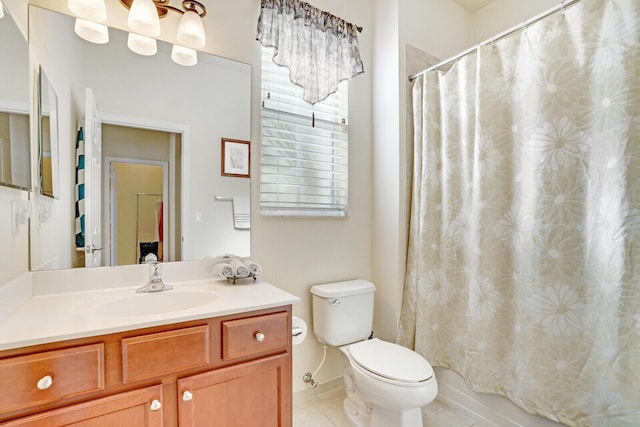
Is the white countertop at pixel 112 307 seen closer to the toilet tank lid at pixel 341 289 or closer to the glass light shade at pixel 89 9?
the toilet tank lid at pixel 341 289

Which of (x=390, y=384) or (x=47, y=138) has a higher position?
(x=47, y=138)

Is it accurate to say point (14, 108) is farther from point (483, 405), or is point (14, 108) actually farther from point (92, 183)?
point (483, 405)

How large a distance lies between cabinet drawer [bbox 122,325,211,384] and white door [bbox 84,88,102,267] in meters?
0.60

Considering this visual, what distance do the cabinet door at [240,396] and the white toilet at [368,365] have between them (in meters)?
0.43

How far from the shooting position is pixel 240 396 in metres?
1.15

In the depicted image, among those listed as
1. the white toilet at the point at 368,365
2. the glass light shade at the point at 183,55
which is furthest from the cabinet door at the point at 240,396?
the glass light shade at the point at 183,55

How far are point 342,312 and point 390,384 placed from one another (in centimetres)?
51

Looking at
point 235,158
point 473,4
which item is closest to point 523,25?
point 473,4

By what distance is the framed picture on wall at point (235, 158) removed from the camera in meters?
1.66

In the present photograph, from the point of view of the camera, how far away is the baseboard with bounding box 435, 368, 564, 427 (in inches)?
61.0

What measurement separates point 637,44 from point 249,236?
5.96 ft

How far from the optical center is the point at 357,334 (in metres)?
1.90

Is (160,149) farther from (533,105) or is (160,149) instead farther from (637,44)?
(637,44)

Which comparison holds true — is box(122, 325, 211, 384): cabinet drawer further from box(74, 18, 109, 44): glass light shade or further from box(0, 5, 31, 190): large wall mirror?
box(74, 18, 109, 44): glass light shade
